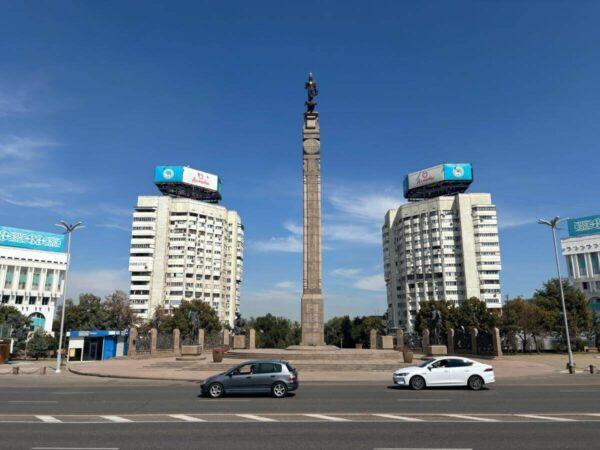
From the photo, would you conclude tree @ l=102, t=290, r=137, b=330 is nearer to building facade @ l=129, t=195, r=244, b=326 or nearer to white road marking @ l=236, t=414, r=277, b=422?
building facade @ l=129, t=195, r=244, b=326

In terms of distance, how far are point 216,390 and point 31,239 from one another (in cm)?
9883

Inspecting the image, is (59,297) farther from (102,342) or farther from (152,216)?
(102,342)

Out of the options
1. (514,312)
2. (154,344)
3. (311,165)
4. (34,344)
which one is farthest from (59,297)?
(514,312)

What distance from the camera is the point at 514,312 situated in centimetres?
5831

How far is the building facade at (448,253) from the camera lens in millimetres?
117750

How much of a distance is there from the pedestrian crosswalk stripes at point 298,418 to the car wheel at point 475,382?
708 centimetres

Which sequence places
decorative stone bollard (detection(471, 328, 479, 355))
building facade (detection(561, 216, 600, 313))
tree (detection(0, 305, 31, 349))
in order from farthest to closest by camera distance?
building facade (detection(561, 216, 600, 313)), tree (detection(0, 305, 31, 349)), decorative stone bollard (detection(471, 328, 479, 355))

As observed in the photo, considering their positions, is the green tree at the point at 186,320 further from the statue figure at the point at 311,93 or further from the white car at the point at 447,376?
the white car at the point at 447,376

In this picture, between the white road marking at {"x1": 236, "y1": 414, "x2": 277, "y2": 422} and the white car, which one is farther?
the white car

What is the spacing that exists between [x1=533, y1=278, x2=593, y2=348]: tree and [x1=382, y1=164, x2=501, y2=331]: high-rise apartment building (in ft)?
A: 176

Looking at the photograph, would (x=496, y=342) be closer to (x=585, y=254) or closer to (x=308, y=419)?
(x=308, y=419)

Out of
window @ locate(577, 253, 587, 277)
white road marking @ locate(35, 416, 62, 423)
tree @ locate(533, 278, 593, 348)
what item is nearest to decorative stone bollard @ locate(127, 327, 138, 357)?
white road marking @ locate(35, 416, 62, 423)

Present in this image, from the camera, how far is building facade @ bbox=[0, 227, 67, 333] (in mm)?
94812

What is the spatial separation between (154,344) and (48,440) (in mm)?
35897
